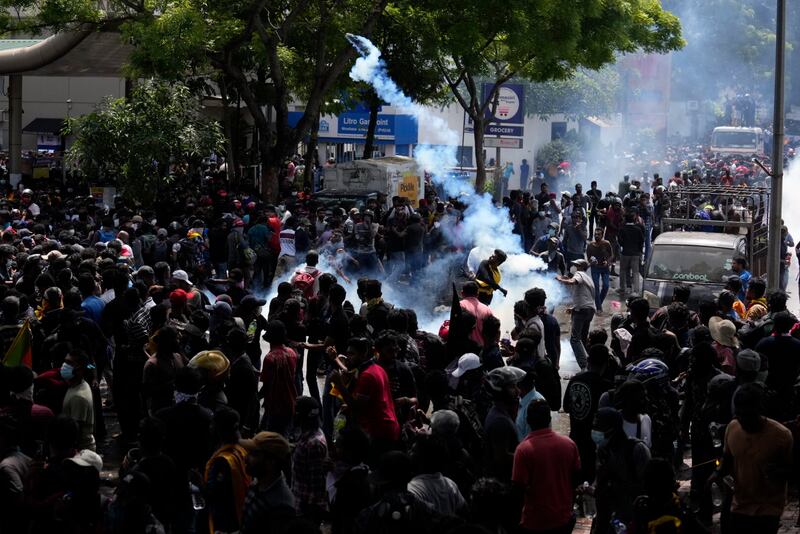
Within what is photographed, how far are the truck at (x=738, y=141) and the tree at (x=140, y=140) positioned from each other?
37116 mm

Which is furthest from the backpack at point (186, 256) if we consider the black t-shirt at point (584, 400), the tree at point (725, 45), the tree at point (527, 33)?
the tree at point (725, 45)

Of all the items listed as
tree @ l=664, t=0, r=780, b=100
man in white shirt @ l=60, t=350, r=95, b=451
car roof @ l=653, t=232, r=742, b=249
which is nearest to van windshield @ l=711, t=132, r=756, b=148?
tree @ l=664, t=0, r=780, b=100

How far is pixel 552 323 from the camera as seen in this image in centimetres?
1171

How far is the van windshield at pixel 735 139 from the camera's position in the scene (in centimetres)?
5522

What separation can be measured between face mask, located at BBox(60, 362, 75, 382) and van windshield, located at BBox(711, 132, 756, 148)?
50106 millimetres

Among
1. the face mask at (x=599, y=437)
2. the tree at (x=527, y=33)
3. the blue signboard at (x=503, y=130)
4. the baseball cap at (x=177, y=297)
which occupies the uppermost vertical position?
the tree at (x=527, y=33)

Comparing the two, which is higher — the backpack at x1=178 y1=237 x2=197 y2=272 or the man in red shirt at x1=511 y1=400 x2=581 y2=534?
the backpack at x1=178 y1=237 x2=197 y2=272

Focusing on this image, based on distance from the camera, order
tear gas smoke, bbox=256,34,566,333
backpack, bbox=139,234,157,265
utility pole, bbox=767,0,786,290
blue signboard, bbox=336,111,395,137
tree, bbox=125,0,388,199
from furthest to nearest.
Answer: blue signboard, bbox=336,111,395,137, tree, bbox=125,0,388,199, tear gas smoke, bbox=256,34,566,333, backpack, bbox=139,234,157,265, utility pole, bbox=767,0,786,290

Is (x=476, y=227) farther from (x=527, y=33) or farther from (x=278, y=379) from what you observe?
(x=278, y=379)

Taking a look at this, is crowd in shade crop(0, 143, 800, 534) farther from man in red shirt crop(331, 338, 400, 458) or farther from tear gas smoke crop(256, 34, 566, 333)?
tear gas smoke crop(256, 34, 566, 333)

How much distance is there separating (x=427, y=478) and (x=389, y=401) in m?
2.05

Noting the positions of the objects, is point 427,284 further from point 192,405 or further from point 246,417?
point 192,405

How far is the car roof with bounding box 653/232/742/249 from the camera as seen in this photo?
17.6 metres

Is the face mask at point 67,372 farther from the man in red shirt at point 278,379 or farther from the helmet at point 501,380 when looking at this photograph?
the helmet at point 501,380
